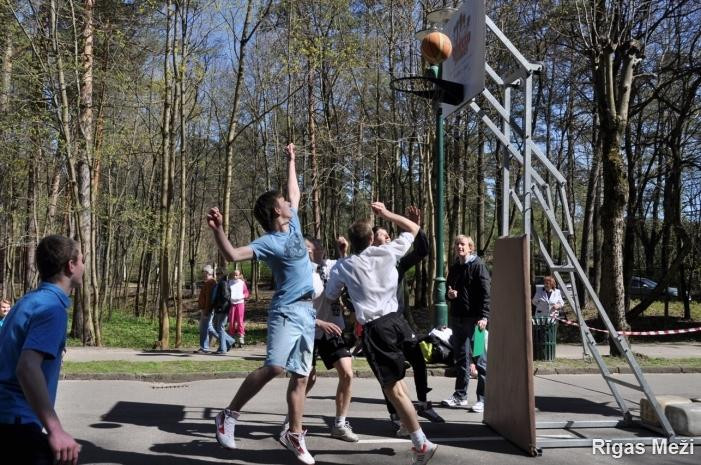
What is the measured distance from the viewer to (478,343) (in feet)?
25.3

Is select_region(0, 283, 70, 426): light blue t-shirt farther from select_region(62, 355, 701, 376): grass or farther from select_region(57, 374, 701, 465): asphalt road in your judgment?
select_region(62, 355, 701, 376): grass

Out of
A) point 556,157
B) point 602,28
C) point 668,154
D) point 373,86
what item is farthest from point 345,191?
point 602,28

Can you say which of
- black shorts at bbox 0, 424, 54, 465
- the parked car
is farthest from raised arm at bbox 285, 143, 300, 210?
the parked car

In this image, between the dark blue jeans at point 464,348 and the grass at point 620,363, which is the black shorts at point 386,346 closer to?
the dark blue jeans at point 464,348

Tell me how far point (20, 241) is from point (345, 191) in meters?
15.9

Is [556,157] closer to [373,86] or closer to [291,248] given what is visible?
[373,86]

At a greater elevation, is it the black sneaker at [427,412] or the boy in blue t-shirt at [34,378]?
the boy in blue t-shirt at [34,378]

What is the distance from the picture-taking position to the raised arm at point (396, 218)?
5579 mm

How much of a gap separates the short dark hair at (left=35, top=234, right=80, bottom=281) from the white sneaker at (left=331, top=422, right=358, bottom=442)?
3.85 meters

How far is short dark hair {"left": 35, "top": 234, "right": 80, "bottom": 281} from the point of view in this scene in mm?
2869

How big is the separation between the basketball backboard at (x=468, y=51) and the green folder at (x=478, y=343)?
2552mm

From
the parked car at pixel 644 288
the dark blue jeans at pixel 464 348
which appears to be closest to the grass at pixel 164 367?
the dark blue jeans at pixel 464 348

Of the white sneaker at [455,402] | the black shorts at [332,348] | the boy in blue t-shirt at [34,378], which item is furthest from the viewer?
the white sneaker at [455,402]

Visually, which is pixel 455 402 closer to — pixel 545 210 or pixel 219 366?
pixel 545 210
